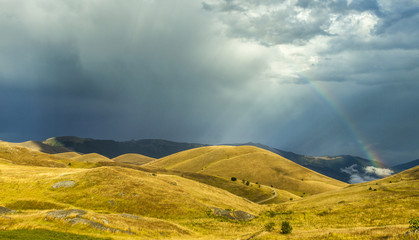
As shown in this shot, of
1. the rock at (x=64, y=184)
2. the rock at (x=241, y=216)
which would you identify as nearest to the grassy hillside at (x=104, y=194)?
the rock at (x=64, y=184)

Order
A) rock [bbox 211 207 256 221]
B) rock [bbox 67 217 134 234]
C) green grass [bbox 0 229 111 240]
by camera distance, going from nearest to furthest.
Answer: green grass [bbox 0 229 111 240], rock [bbox 67 217 134 234], rock [bbox 211 207 256 221]

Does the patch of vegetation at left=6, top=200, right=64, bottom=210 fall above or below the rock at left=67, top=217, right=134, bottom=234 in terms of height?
below

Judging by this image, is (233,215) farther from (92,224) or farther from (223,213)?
(92,224)

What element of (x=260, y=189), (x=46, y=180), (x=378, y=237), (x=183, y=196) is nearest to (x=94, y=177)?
(x=46, y=180)

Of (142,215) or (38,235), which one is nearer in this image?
(38,235)

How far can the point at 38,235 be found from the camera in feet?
77.5

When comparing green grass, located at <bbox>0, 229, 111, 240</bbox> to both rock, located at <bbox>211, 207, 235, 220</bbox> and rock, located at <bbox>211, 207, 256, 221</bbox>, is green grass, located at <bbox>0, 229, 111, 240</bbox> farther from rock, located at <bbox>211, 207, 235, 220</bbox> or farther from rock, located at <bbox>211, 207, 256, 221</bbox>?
rock, located at <bbox>211, 207, 256, 221</bbox>

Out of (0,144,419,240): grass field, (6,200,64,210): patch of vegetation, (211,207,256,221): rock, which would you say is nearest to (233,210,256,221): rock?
(211,207,256,221): rock

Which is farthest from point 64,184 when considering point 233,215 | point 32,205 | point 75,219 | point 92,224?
point 233,215

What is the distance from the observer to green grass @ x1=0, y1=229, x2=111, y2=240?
22.1m

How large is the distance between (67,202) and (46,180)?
1576cm

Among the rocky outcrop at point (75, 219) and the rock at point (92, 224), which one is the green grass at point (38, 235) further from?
the rocky outcrop at point (75, 219)

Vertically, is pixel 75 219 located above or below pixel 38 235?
below

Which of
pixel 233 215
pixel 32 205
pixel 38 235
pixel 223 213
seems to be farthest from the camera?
pixel 233 215
